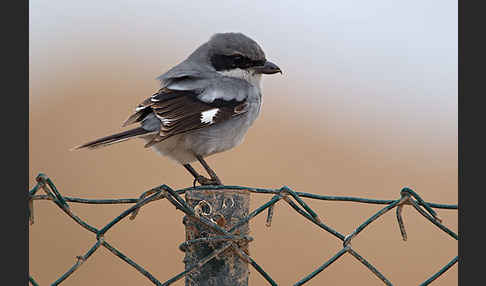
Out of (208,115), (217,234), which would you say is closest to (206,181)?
(208,115)

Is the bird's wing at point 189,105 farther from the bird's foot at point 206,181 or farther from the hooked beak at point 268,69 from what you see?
the bird's foot at point 206,181

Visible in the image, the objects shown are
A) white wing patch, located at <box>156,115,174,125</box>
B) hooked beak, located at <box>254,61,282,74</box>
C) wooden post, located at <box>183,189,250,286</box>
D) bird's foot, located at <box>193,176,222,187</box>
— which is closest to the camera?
wooden post, located at <box>183,189,250,286</box>

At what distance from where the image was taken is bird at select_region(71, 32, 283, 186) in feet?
8.71

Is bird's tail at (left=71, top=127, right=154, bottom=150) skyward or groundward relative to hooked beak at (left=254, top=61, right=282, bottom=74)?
groundward

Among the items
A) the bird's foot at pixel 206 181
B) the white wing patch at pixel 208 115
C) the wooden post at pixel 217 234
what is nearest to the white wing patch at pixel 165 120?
the white wing patch at pixel 208 115

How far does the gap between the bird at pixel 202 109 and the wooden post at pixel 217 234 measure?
100cm

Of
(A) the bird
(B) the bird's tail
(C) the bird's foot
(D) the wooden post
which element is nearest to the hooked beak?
(A) the bird

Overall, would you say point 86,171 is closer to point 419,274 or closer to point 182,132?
point 182,132

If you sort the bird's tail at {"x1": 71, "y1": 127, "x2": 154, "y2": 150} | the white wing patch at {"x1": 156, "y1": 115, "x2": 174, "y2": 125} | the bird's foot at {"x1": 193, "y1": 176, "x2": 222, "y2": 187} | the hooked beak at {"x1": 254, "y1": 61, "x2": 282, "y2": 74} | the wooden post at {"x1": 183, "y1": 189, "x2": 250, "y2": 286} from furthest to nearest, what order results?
the hooked beak at {"x1": 254, "y1": 61, "x2": 282, "y2": 74} → the bird's foot at {"x1": 193, "y1": 176, "x2": 222, "y2": 187} → the white wing patch at {"x1": 156, "y1": 115, "x2": 174, "y2": 125} → the bird's tail at {"x1": 71, "y1": 127, "x2": 154, "y2": 150} → the wooden post at {"x1": 183, "y1": 189, "x2": 250, "y2": 286}

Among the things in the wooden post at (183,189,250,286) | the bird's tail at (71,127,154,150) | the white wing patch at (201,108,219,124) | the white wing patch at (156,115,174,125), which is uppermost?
the white wing patch at (201,108,219,124)

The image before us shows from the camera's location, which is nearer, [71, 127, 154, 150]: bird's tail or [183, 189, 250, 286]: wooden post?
[183, 189, 250, 286]: wooden post

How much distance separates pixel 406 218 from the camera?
12.7ft

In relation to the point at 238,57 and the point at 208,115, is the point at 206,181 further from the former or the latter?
the point at 238,57

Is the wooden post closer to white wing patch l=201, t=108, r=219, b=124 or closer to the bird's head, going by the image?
white wing patch l=201, t=108, r=219, b=124
